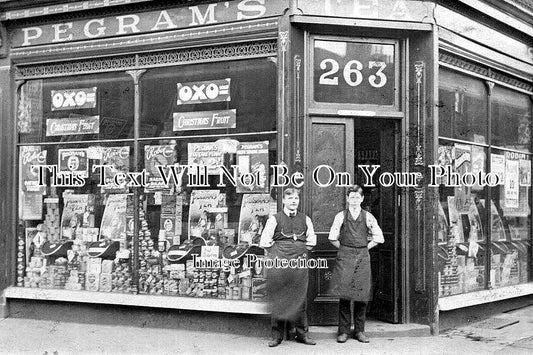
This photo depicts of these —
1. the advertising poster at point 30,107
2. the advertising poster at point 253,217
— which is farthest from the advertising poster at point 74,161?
the advertising poster at point 253,217

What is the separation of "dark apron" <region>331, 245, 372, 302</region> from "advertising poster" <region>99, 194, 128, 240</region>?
10.3 feet

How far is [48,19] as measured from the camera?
9.48 metres

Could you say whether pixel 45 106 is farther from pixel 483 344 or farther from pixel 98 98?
pixel 483 344

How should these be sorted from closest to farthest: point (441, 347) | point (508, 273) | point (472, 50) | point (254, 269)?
1. point (441, 347)
2. point (254, 269)
3. point (472, 50)
4. point (508, 273)

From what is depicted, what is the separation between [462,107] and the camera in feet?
30.5

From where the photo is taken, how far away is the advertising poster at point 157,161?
8891mm

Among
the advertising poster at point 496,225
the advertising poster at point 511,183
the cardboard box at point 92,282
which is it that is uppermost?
the advertising poster at point 511,183

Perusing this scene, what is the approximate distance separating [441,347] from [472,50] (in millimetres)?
4188

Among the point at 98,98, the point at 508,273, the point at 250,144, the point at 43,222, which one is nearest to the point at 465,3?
the point at 250,144

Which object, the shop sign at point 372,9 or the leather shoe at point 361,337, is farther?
the shop sign at point 372,9

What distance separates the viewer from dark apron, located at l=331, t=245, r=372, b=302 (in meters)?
7.63

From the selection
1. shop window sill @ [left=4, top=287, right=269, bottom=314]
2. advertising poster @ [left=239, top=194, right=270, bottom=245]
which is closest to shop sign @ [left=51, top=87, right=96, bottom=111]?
shop window sill @ [left=4, top=287, right=269, bottom=314]

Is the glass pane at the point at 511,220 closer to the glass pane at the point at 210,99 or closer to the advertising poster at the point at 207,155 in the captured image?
the glass pane at the point at 210,99

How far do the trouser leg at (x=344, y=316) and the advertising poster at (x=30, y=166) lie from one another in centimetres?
478
